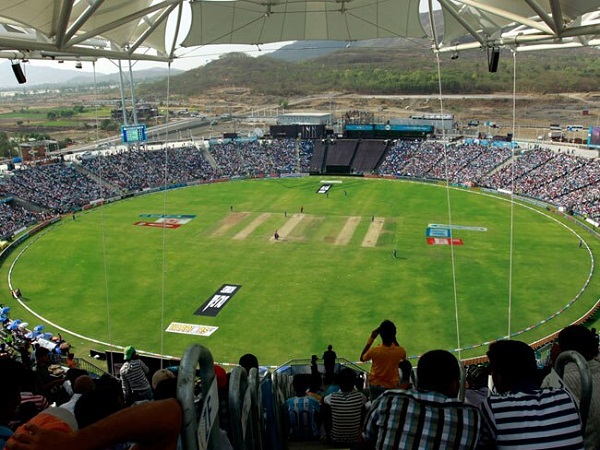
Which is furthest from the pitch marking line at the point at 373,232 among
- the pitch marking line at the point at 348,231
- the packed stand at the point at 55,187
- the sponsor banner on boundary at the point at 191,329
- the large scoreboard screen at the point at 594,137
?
the large scoreboard screen at the point at 594,137

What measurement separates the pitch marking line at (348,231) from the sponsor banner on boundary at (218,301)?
10.9 metres

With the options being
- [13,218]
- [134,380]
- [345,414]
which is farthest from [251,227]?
[345,414]

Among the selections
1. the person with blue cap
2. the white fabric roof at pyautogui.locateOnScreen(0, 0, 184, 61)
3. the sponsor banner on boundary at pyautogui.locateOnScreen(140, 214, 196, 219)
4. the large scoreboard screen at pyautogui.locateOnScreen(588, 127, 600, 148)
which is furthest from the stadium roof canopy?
the large scoreboard screen at pyautogui.locateOnScreen(588, 127, 600, 148)

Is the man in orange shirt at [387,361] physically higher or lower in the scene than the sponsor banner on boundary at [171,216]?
higher

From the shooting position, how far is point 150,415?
7.00ft

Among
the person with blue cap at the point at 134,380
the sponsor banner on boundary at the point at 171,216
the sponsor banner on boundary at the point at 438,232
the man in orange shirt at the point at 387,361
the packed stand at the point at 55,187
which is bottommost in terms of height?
the sponsor banner on boundary at the point at 438,232

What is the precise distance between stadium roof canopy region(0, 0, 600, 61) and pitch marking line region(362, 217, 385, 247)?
829 inches

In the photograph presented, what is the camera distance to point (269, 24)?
18.6m

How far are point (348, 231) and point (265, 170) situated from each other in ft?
98.6

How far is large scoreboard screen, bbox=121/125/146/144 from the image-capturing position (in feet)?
216

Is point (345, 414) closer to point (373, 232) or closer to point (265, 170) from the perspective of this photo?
point (373, 232)

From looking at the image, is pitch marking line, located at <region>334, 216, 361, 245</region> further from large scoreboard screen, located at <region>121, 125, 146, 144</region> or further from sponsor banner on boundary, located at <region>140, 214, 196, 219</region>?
large scoreboard screen, located at <region>121, 125, 146, 144</region>

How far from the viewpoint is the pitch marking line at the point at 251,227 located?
4162 cm

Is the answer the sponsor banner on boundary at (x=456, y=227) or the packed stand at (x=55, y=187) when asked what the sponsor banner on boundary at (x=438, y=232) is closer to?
the sponsor banner on boundary at (x=456, y=227)
